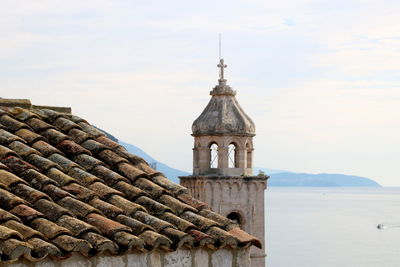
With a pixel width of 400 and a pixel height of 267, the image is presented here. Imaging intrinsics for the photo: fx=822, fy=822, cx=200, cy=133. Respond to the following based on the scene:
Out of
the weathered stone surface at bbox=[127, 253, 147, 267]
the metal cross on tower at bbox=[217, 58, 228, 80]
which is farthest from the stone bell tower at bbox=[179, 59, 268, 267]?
the weathered stone surface at bbox=[127, 253, 147, 267]

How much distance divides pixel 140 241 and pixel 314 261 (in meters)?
58.1

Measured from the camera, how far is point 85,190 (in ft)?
15.7

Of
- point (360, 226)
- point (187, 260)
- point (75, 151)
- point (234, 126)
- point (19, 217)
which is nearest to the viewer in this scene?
point (19, 217)

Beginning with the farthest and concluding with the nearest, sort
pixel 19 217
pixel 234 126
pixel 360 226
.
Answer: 1. pixel 360 226
2. pixel 234 126
3. pixel 19 217

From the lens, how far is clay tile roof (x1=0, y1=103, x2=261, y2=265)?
13.5 feet

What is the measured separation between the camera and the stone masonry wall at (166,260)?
4.07m

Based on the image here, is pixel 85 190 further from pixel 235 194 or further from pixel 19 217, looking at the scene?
pixel 235 194

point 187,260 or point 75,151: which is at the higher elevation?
point 75,151

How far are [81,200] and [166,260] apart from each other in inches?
24.1

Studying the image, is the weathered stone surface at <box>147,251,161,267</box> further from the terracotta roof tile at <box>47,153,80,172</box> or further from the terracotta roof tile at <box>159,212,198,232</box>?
the terracotta roof tile at <box>47,153,80,172</box>

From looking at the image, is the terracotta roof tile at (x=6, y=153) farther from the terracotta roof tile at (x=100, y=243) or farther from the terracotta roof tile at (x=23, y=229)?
the terracotta roof tile at (x=100, y=243)

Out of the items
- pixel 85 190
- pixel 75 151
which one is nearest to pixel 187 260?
pixel 85 190

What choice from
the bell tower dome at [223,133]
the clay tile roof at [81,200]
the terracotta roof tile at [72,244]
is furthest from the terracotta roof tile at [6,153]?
the bell tower dome at [223,133]

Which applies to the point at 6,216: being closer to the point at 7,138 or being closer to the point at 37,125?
the point at 7,138
